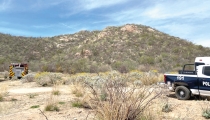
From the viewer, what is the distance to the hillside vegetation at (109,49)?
38.4 metres

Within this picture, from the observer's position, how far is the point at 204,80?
911cm

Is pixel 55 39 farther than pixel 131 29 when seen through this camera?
Yes

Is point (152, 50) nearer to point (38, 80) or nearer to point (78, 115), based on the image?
point (38, 80)

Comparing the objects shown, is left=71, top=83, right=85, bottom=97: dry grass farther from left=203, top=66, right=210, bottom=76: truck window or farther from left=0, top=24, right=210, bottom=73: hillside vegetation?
left=0, top=24, right=210, bottom=73: hillside vegetation

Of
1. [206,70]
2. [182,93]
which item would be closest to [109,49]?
[182,93]

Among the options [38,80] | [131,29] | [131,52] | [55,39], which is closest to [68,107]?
[38,80]

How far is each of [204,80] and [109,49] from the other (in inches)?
1424

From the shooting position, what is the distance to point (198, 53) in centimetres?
4344

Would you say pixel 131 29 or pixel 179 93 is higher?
pixel 131 29

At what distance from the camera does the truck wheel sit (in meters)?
9.56

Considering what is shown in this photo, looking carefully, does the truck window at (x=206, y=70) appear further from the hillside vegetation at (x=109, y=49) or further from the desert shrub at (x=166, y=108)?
the hillside vegetation at (x=109, y=49)

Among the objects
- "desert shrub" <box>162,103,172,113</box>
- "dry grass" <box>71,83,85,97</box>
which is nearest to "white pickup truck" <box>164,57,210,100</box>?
"desert shrub" <box>162,103,172,113</box>

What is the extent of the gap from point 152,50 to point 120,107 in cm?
4037

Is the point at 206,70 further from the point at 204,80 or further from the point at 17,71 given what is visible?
the point at 17,71
